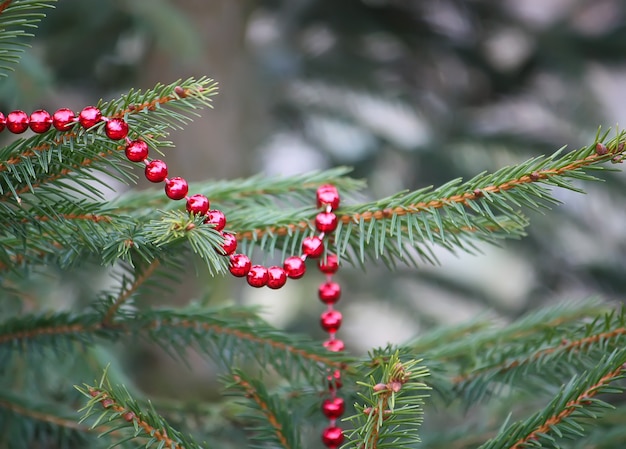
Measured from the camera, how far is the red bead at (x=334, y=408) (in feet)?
1.96

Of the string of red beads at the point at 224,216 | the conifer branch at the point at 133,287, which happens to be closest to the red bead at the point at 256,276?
the string of red beads at the point at 224,216

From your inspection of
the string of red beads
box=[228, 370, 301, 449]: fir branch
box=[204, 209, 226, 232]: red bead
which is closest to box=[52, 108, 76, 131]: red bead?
the string of red beads

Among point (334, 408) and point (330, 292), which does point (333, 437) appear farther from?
point (330, 292)

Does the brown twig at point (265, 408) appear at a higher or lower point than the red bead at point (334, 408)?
lower

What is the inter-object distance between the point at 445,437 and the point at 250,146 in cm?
128

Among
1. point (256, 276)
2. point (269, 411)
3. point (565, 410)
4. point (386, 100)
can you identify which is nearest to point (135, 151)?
point (256, 276)

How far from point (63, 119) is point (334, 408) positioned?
309 mm

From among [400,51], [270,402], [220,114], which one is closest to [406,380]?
[270,402]

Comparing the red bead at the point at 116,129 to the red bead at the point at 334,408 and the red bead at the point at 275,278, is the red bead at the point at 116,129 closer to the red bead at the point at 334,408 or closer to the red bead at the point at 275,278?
the red bead at the point at 275,278

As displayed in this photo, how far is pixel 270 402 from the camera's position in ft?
1.85

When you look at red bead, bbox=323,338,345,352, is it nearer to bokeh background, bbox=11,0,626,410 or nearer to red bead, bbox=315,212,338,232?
red bead, bbox=315,212,338,232

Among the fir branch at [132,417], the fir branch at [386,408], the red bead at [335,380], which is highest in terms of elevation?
the red bead at [335,380]

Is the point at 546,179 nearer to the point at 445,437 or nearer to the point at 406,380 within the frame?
the point at 406,380

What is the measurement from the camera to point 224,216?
552 mm
